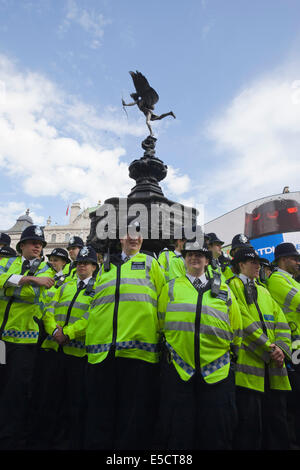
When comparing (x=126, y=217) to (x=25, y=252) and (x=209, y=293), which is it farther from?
(x=209, y=293)

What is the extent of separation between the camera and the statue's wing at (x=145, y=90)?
423 inches

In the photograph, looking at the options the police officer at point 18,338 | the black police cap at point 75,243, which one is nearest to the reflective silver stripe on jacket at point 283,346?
the police officer at point 18,338

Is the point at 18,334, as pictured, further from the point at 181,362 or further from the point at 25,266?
the point at 181,362

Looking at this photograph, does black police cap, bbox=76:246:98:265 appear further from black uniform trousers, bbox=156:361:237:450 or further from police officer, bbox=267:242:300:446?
police officer, bbox=267:242:300:446

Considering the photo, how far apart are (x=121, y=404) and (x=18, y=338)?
1.53 m

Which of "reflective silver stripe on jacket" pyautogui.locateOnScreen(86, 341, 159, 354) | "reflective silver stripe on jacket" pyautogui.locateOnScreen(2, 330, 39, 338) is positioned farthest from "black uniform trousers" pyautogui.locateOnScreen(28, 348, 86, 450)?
"reflective silver stripe on jacket" pyautogui.locateOnScreen(86, 341, 159, 354)

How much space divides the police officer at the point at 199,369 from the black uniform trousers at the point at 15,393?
1.62 m

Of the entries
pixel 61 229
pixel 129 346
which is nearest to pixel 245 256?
pixel 129 346

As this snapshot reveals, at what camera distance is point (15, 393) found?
311 cm

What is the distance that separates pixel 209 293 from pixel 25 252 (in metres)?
2.69

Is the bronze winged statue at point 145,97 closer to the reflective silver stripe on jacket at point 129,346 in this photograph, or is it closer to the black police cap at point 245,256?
the black police cap at point 245,256

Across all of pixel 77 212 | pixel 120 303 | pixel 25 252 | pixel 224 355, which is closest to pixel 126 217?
pixel 25 252

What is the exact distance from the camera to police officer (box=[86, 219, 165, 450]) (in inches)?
103

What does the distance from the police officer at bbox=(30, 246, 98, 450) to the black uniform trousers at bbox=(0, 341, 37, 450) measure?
0.35 m
